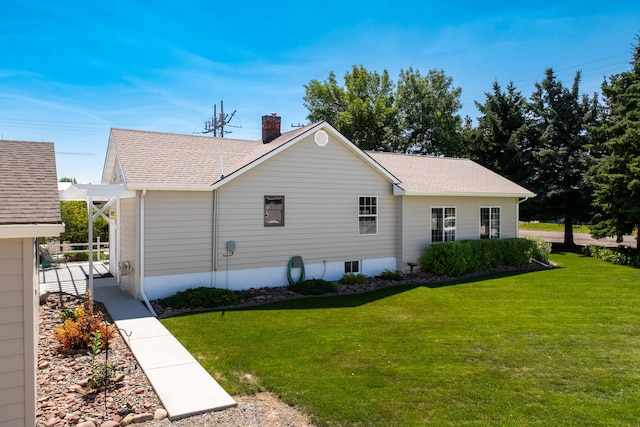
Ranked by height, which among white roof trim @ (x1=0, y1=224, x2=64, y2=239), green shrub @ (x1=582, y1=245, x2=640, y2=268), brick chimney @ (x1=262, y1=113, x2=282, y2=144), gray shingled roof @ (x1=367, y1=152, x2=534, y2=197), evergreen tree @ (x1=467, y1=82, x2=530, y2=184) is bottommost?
green shrub @ (x1=582, y1=245, x2=640, y2=268)

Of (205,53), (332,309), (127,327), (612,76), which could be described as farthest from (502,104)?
(127,327)

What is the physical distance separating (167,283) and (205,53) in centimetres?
1027

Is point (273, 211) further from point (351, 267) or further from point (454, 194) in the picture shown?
point (454, 194)

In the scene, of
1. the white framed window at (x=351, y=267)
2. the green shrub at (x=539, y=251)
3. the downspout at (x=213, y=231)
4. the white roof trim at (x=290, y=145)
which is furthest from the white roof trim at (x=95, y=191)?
the green shrub at (x=539, y=251)

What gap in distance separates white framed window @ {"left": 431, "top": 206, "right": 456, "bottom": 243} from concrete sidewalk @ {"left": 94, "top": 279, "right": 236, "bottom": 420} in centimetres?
1120

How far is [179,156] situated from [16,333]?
30.9ft

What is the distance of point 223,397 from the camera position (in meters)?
5.40

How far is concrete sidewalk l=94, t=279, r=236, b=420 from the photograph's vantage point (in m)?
5.22

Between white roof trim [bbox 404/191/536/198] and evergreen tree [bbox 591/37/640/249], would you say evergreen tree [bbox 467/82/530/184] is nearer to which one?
evergreen tree [bbox 591/37/640/249]

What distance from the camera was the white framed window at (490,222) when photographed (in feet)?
58.6

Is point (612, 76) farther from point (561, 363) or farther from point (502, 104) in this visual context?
point (561, 363)

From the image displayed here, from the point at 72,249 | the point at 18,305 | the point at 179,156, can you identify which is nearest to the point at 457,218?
the point at 179,156

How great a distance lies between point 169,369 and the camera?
6.34 metres

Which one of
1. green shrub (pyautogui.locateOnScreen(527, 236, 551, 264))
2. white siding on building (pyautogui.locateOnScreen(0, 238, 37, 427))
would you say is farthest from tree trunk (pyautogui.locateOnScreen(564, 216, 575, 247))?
white siding on building (pyautogui.locateOnScreen(0, 238, 37, 427))
